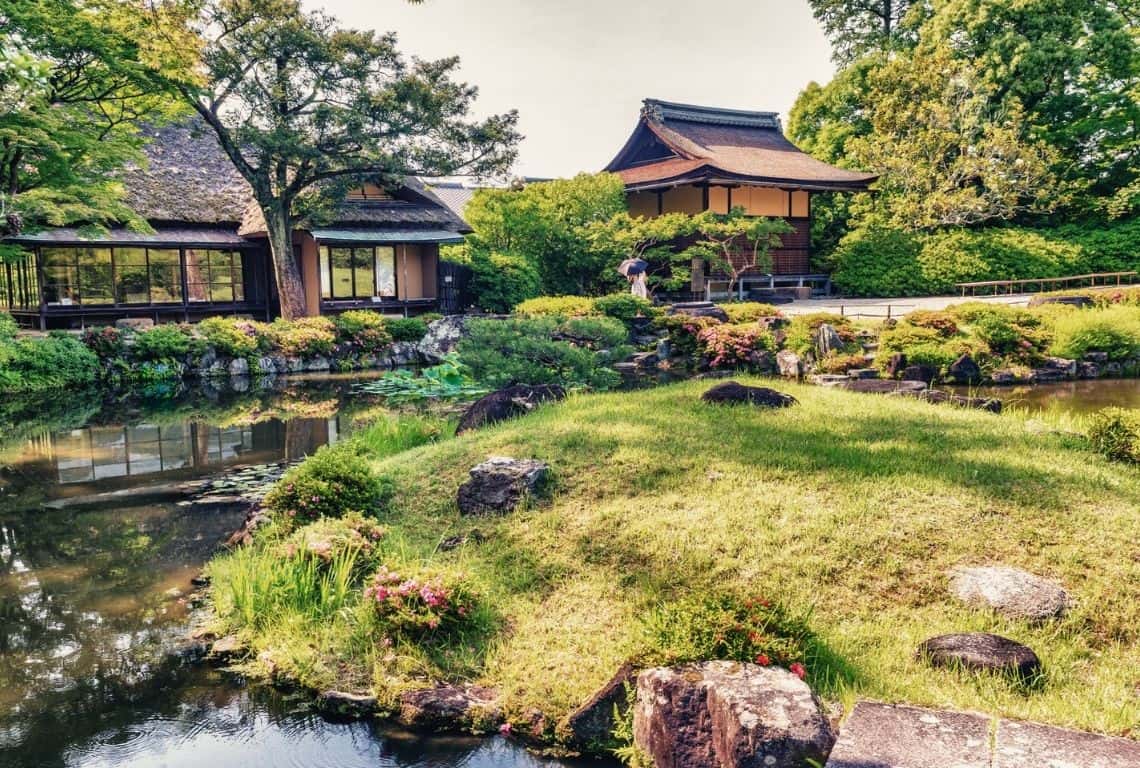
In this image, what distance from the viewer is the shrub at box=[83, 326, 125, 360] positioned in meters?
19.2

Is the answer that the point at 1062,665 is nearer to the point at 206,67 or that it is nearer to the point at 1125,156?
the point at 206,67

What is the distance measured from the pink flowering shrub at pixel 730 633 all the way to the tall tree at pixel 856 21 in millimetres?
38015

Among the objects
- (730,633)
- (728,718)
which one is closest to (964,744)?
(728,718)

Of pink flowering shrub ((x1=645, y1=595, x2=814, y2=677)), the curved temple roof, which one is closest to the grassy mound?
pink flowering shrub ((x1=645, y1=595, x2=814, y2=677))

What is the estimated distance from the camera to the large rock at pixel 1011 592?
4855 millimetres

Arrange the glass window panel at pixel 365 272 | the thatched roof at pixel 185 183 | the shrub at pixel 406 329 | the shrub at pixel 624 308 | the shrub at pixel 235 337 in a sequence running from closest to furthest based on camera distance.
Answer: the shrub at pixel 235 337
the shrub at pixel 624 308
the shrub at pixel 406 329
the thatched roof at pixel 185 183
the glass window panel at pixel 365 272

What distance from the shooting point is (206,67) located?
64.3 feet

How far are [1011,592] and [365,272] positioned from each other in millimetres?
25162

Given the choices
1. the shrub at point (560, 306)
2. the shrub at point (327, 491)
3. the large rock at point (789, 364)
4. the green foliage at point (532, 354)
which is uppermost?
the shrub at point (560, 306)

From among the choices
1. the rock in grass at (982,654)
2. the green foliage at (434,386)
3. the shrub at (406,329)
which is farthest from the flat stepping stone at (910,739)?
the shrub at (406,329)

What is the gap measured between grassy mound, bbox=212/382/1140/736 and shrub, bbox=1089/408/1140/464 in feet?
0.63

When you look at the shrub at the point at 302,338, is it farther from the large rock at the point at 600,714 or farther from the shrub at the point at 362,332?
the large rock at the point at 600,714

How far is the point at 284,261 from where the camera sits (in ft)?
76.3

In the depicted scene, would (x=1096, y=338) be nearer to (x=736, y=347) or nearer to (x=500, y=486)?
(x=736, y=347)
